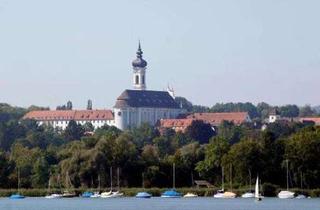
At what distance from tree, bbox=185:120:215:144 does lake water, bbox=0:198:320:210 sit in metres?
92.0

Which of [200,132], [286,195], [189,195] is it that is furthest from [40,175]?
[200,132]

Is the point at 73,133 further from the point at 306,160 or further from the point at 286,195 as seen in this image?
the point at 286,195

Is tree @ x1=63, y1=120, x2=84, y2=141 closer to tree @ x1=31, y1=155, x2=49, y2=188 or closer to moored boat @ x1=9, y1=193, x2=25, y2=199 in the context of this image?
tree @ x1=31, y1=155, x2=49, y2=188

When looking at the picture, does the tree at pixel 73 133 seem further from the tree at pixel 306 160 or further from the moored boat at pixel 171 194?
the tree at pixel 306 160

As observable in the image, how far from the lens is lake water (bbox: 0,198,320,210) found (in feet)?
262

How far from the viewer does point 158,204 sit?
84938 millimetres

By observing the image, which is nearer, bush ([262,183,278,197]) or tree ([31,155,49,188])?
bush ([262,183,278,197])

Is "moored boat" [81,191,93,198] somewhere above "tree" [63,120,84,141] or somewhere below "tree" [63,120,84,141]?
below

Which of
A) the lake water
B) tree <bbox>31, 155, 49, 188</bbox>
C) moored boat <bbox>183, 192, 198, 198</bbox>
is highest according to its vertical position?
tree <bbox>31, 155, 49, 188</bbox>

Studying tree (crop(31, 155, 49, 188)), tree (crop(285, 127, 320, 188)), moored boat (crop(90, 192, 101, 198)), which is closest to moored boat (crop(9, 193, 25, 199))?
moored boat (crop(90, 192, 101, 198))

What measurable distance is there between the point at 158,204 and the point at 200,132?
4281 inches

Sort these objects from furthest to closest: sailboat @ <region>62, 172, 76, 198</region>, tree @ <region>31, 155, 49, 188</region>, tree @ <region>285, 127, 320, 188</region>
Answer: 1. tree @ <region>31, 155, 49, 188</region>
2. tree @ <region>285, 127, 320, 188</region>
3. sailboat @ <region>62, 172, 76, 198</region>

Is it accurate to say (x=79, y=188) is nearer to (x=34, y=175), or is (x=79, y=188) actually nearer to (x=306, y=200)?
(x=34, y=175)

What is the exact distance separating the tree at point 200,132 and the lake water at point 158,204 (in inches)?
3622
